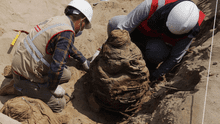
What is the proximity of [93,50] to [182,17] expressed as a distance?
2.02 m

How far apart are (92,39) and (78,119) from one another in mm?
1973

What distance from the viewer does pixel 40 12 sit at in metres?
4.25

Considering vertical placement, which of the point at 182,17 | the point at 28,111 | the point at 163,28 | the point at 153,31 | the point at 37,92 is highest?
the point at 182,17

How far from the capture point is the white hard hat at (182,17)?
8.02ft

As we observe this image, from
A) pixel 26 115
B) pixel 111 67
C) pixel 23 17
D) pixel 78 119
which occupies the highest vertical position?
pixel 23 17

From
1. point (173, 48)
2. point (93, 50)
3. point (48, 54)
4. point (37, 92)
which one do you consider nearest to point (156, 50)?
point (173, 48)

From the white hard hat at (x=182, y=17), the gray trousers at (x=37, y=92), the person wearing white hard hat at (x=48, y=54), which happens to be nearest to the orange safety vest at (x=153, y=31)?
the white hard hat at (x=182, y=17)

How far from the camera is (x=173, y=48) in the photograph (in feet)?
9.61

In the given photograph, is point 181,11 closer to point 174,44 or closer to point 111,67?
point 174,44

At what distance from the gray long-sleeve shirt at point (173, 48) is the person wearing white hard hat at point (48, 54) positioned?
0.91 meters

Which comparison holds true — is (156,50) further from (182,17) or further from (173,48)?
(182,17)

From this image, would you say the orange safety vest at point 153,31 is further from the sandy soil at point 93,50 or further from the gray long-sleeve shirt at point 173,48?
the sandy soil at point 93,50

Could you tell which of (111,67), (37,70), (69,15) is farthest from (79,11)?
(37,70)

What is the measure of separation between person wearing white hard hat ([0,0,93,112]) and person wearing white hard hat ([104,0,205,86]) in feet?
3.44
